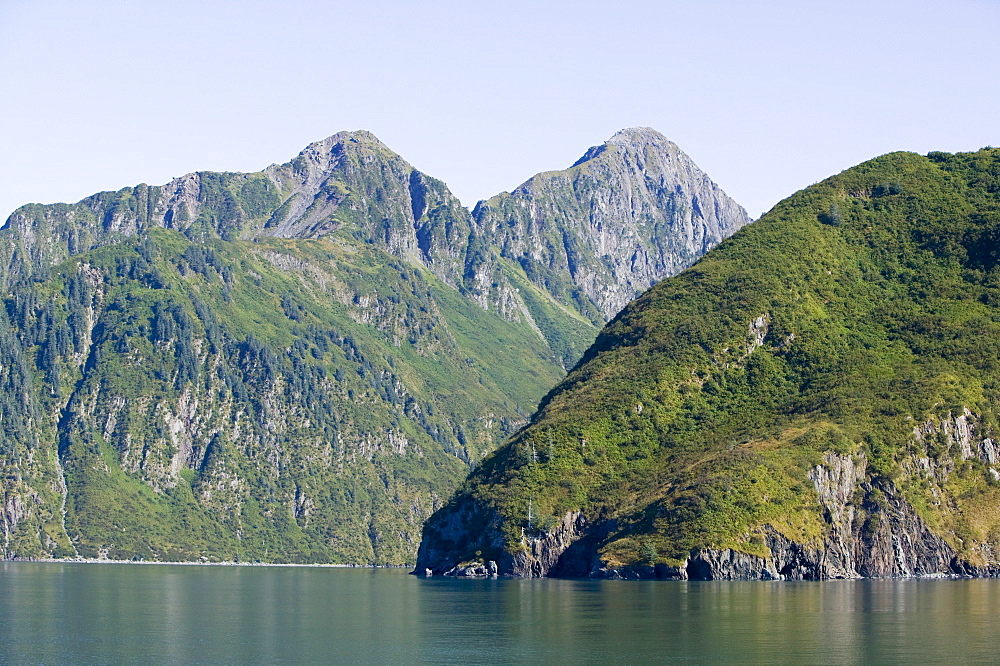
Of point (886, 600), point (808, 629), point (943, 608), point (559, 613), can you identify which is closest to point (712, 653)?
point (808, 629)

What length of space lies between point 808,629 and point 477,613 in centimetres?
Result: 4929

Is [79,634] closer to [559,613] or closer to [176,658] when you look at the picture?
[176,658]

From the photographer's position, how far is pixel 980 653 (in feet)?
433

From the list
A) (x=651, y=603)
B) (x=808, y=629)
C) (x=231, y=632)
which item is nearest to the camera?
(x=808, y=629)

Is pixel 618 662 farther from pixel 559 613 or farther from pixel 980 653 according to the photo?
pixel 559 613

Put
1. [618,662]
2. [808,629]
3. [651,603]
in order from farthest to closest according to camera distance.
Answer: [651,603] < [808,629] < [618,662]

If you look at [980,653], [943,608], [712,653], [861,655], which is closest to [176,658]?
[712,653]

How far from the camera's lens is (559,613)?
180125 millimetres

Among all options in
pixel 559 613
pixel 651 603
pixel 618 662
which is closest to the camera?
pixel 618 662

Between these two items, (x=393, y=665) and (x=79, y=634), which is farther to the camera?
(x=79, y=634)

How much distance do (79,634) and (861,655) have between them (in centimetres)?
8886

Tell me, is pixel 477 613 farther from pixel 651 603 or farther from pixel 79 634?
pixel 79 634

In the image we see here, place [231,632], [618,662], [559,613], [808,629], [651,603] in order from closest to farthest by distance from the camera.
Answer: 1. [618,662]
2. [808,629]
3. [231,632]
4. [559,613]
5. [651,603]

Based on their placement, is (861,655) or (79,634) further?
(79,634)
